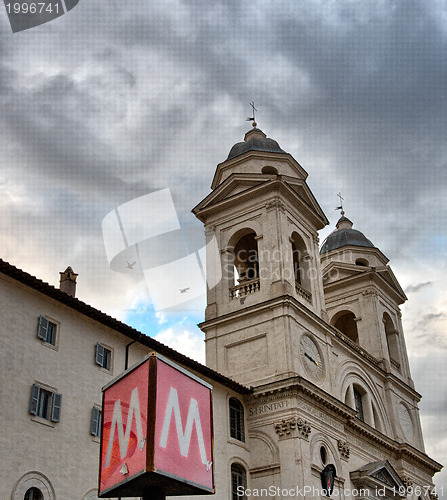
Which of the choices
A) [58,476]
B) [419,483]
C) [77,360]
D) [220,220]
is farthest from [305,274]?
[58,476]

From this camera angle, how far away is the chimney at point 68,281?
1034 inches

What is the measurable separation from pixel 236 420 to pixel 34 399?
38.1 feet

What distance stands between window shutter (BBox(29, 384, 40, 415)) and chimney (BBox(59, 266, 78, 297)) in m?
6.55

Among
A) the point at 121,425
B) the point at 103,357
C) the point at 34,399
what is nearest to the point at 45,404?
the point at 34,399

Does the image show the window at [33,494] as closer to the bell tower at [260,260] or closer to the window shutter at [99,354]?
the window shutter at [99,354]

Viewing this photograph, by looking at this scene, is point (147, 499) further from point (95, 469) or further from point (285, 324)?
point (285, 324)

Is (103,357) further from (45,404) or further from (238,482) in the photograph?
(238,482)

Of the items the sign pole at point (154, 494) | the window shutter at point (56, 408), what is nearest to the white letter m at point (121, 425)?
the sign pole at point (154, 494)

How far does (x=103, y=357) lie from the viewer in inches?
914

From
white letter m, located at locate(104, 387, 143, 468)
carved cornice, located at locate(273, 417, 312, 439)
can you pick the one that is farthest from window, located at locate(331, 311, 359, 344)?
white letter m, located at locate(104, 387, 143, 468)

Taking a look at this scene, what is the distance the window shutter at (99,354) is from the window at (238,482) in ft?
27.5

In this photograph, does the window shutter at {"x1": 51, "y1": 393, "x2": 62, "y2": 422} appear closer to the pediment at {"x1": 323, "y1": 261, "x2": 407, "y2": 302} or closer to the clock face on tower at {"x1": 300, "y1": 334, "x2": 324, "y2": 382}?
the clock face on tower at {"x1": 300, "y1": 334, "x2": 324, "y2": 382}

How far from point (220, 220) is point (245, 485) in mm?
14200

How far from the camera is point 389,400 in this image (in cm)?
3978
